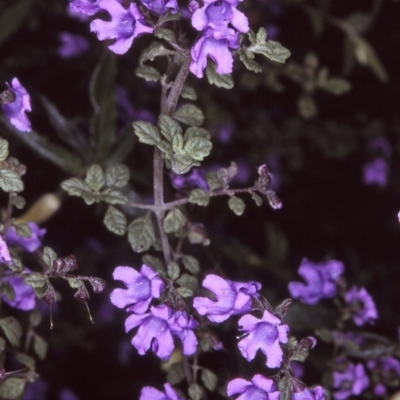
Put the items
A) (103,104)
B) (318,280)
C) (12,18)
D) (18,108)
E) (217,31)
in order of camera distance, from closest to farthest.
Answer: (217,31), (18,108), (318,280), (103,104), (12,18)

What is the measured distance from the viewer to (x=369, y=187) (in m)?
2.95

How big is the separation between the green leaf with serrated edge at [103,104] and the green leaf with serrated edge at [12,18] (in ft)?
1.22

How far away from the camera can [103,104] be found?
6.72ft

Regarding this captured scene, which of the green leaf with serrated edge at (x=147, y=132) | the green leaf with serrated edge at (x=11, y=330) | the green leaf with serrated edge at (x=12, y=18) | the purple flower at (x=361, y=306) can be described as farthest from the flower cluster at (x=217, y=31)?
the green leaf with serrated edge at (x=12, y=18)

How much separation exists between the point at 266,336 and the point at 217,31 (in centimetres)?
53

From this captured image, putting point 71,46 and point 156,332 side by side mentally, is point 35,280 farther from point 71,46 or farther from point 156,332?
point 71,46

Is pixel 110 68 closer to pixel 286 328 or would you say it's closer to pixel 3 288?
pixel 3 288

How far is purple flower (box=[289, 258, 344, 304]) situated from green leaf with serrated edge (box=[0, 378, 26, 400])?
0.63m

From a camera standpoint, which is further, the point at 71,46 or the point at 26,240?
the point at 71,46

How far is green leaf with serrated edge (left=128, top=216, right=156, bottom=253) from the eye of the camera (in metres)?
1.44

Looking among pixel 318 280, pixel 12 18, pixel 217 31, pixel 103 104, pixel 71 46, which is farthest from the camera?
pixel 71 46

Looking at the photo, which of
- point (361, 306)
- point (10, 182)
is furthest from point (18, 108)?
point (361, 306)

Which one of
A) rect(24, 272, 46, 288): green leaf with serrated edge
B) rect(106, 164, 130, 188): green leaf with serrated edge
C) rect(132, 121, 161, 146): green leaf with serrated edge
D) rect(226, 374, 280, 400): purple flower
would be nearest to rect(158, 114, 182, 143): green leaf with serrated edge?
rect(132, 121, 161, 146): green leaf with serrated edge

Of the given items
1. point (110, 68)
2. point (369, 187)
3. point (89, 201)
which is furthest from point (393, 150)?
point (89, 201)
